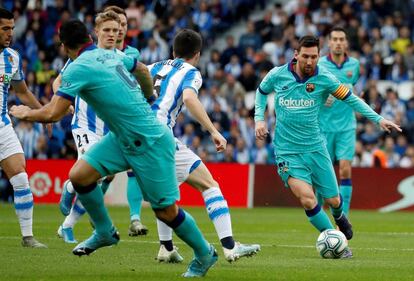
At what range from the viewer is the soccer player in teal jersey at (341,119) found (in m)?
16.5

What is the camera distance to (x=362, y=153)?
26094mm

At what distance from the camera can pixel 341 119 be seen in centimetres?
1670

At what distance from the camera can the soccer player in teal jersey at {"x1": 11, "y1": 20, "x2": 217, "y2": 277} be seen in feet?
30.2

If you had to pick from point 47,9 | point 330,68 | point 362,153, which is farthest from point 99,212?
point 47,9

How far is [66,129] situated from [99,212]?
1731 cm

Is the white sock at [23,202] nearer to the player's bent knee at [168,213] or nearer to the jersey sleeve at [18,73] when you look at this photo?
the jersey sleeve at [18,73]

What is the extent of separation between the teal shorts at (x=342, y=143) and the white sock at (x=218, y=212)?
19.4 ft

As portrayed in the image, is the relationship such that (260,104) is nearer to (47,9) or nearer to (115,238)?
(115,238)

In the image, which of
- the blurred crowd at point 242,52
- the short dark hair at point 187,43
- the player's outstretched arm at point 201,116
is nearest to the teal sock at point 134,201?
the short dark hair at point 187,43

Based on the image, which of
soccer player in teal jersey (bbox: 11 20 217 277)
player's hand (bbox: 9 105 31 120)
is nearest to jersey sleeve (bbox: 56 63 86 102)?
soccer player in teal jersey (bbox: 11 20 217 277)

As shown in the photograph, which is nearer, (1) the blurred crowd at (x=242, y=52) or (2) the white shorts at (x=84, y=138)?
(2) the white shorts at (x=84, y=138)

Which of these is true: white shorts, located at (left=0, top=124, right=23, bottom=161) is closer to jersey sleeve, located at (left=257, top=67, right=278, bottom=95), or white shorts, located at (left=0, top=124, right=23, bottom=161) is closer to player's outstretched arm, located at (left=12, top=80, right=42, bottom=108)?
player's outstretched arm, located at (left=12, top=80, right=42, bottom=108)

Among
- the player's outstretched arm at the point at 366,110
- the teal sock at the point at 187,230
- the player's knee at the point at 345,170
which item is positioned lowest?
the player's knee at the point at 345,170

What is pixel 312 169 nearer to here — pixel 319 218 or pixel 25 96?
pixel 319 218
